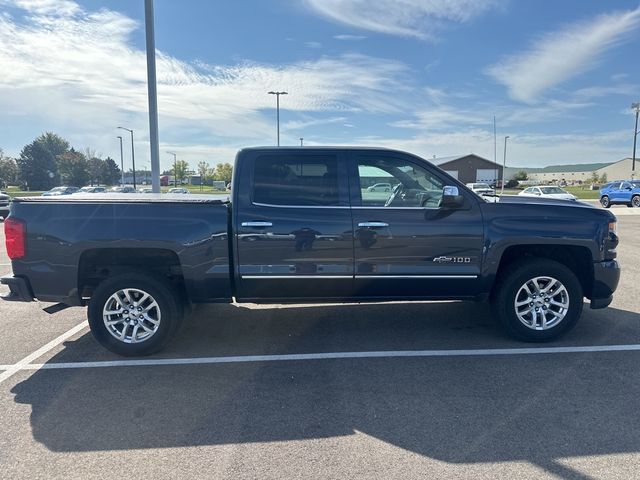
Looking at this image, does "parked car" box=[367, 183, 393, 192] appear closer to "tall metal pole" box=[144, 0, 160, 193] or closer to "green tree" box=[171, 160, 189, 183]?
"tall metal pole" box=[144, 0, 160, 193]

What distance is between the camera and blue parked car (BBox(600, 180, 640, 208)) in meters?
26.4

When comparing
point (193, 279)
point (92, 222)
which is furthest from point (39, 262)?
point (193, 279)

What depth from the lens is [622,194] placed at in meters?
26.9

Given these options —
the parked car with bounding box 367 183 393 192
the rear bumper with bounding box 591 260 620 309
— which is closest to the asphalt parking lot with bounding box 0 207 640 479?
the rear bumper with bounding box 591 260 620 309

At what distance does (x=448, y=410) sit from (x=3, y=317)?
211 inches

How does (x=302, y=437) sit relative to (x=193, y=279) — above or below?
below

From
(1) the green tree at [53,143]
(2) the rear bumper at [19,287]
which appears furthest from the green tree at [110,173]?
(2) the rear bumper at [19,287]

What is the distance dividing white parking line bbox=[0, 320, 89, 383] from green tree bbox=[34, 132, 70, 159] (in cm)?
10063

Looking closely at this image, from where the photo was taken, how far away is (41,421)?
3221 millimetres

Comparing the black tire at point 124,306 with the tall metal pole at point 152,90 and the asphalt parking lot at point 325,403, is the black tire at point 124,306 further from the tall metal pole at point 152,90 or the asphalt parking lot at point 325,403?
the tall metal pole at point 152,90

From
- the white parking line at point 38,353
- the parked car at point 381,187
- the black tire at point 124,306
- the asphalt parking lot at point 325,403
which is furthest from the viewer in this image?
the parked car at point 381,187

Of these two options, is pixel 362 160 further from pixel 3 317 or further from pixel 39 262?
pixel 3 317

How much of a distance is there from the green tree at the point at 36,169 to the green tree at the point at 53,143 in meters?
6.39

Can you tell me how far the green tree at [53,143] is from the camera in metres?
92.6
